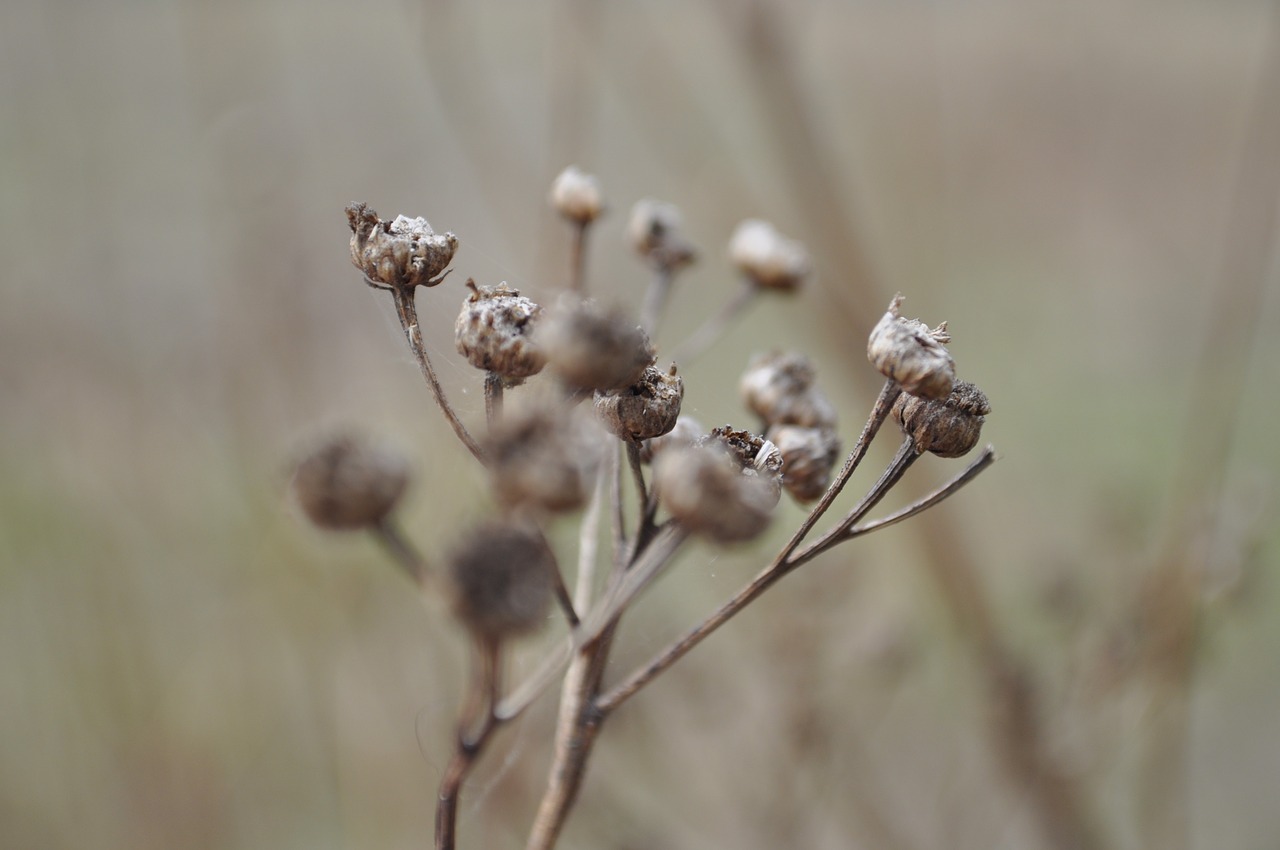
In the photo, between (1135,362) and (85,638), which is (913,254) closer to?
(1135,362)

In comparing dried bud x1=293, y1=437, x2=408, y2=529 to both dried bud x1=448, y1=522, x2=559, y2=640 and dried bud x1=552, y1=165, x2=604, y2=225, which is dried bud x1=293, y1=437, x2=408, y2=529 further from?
dried bud x1=552, y1=165, x2=604, y2=225

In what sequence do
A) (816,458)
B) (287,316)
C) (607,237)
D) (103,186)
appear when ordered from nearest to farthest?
(816,458) → (287,316) → (103,186) → (607,237)

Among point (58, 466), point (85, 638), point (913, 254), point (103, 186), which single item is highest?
point (913, 254)

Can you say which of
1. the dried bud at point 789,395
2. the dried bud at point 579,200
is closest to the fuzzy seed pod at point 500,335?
the dried bud at point 789,395

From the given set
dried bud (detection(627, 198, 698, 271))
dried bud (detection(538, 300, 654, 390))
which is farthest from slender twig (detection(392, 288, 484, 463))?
dried bud (detection(627, 198, 698, 271))

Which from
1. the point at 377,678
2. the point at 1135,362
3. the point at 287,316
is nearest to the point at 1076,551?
the point at 1135,362

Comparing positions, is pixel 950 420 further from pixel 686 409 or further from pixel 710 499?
pixel 686 409
